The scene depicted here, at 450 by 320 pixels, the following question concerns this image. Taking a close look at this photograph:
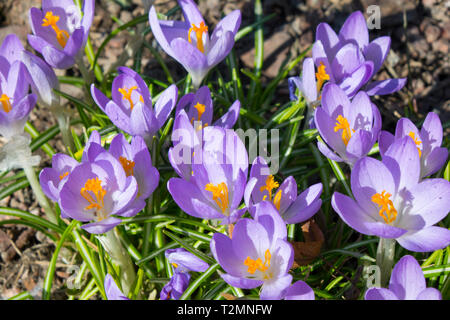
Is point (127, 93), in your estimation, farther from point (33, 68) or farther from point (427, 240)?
point (427, 240)

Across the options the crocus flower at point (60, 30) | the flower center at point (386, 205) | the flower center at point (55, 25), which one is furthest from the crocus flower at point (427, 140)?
the flower center at point (55, 25)

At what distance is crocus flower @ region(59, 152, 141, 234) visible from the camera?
1.74 meters

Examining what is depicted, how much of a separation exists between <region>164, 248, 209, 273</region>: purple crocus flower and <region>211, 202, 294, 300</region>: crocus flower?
0.75ft

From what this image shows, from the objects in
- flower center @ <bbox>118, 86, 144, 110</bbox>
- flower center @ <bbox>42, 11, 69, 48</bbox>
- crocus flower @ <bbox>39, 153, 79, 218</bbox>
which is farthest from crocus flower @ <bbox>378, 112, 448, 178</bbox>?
flower center @ <bbox>42, 11, 69, 48</bbox>

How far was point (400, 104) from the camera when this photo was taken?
119 inches

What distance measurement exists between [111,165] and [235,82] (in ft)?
3.27

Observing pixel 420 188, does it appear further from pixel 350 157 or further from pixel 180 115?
pixel 180 115

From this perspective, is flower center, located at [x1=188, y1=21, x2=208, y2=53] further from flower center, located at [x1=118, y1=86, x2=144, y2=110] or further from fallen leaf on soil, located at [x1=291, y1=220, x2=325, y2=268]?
fallen leaf on soil, located at [x1=291, y1=220, x2=325, y2=268]

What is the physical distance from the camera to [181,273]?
1.90 m

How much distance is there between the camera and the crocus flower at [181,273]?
73.8 inches

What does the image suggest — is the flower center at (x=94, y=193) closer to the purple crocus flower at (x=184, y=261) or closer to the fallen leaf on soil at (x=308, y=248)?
the purple crocus flower at (x=184, y=261)

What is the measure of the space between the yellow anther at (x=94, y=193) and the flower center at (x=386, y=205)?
90cm

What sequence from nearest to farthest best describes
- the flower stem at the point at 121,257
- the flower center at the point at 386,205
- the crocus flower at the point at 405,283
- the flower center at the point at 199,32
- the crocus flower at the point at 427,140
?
1. the crocus flower at the point at 405,283
2. the flower center at the point at 386,205
3. the crocus flower at the point at 427,140
4. the flower stem at the point at 121,257
5. the flower center at the point at 199,32
